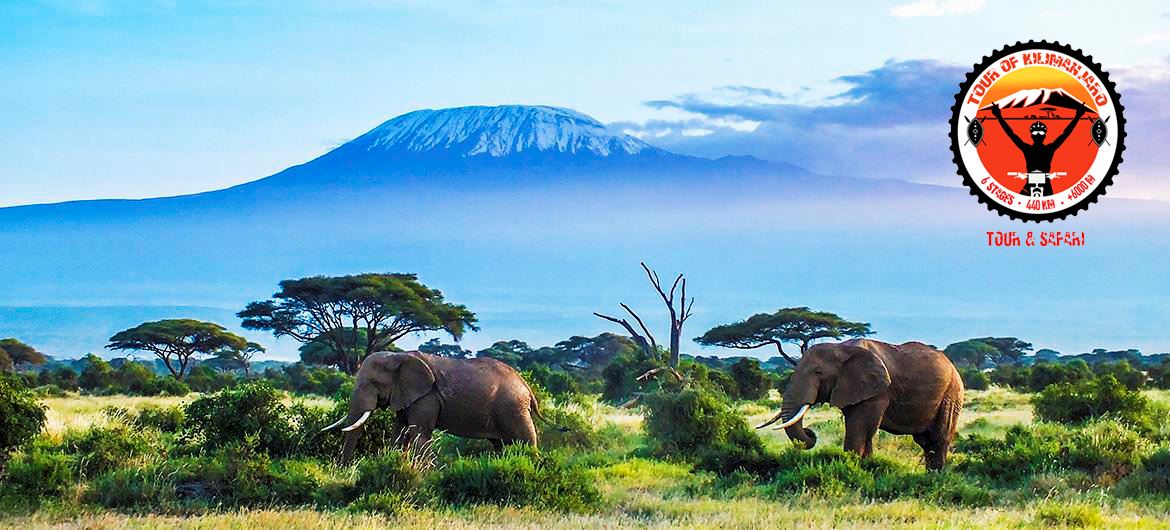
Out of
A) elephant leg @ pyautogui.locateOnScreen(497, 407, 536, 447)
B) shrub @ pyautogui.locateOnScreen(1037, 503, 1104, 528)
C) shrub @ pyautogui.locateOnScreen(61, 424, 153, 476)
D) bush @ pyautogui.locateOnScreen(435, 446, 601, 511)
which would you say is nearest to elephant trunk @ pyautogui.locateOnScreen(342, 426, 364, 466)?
elephant leg @ pyautogui.locateOnScreen(497, 407, 536, 447)

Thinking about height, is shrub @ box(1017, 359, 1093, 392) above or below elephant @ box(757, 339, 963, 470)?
below

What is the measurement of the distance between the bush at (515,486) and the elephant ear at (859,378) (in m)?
4.32

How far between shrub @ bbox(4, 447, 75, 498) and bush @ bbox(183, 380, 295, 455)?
328 centimetres

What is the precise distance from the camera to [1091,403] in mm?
25453

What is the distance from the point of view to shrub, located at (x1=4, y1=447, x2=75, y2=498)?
1392 centimetres

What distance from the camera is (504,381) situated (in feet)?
60.2

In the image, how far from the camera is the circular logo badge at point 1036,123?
2100 centimetres

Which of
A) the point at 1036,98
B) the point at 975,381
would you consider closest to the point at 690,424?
the point at 1036,98

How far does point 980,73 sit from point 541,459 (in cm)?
1047

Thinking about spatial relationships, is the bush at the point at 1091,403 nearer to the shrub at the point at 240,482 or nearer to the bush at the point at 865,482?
the bush at the point at 865,482

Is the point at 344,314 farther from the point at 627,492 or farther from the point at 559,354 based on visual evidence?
the point at 627,492

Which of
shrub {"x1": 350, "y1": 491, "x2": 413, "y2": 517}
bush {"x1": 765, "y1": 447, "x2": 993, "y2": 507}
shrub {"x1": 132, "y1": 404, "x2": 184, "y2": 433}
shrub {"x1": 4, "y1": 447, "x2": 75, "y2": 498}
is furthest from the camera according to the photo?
shrub {"x1": 132, "y1": 404, "x2": 184, "y2": 433}

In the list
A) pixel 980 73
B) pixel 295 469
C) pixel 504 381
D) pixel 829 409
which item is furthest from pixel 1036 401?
pixel 295 469

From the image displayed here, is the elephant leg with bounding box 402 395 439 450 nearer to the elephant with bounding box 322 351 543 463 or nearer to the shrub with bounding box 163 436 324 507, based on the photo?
the elephant with bounding box 322 351 543 463
